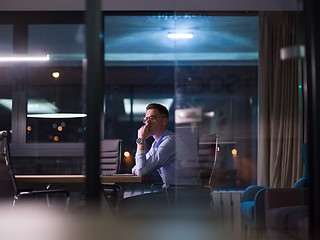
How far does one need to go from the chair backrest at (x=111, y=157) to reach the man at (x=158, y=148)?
0.80m

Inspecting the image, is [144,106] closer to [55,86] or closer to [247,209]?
[247,209]

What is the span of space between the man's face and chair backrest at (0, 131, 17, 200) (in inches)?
46.0

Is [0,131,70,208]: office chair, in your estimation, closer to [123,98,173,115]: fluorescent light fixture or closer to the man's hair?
the man's hair

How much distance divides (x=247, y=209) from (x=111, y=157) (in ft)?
4.82

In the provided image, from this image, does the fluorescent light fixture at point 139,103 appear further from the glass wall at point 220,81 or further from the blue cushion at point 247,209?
the blue cushion at point 247,209

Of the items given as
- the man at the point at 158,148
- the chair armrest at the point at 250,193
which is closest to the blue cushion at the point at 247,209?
the chair armrest at the point at 250,193

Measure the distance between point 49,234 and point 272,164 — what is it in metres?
3.82

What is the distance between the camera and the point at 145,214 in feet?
9.75

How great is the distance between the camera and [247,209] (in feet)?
13.4

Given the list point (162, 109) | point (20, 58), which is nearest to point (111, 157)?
point (162, 109)

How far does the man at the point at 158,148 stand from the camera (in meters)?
3.34

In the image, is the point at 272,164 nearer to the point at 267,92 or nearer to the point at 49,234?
the point at 267,92

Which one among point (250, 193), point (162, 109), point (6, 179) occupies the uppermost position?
point (162, 109)

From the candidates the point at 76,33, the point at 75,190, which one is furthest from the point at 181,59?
the point at 75,190
